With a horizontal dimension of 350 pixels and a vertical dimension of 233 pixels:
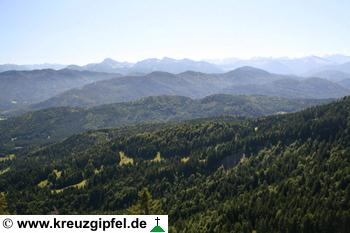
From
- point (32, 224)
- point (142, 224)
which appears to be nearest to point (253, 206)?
point (142, 224)

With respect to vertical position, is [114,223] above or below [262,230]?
above

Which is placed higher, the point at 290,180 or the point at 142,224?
the point at 142,224

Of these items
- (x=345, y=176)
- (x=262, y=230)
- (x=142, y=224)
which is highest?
(x=142, y=224)

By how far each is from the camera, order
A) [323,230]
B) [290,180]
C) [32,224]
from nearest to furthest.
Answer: [32,224]
[323,230]
[290,180]

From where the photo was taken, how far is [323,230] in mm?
139125

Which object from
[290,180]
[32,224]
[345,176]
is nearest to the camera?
[32,224]

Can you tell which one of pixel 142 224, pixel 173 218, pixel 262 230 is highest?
pixel 142 224

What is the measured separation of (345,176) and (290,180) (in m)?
29.1

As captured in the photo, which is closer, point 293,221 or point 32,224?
point 32,224

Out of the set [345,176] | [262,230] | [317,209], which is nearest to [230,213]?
[262,230]

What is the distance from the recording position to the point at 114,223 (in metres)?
77.2

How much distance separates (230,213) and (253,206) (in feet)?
32.7

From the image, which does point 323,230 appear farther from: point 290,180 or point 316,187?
point 290,180

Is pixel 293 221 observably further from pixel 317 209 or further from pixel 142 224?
pixel 142 224
